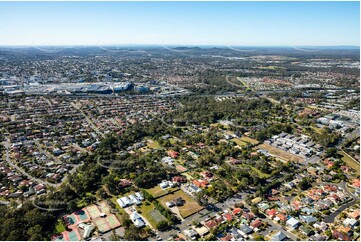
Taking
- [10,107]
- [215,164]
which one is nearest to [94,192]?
[215,164]

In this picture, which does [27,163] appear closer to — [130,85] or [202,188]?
[202,188]

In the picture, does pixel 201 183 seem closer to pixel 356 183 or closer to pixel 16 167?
pixel 356 183

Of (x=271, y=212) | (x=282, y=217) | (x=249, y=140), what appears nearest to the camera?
(x=282, y=217)

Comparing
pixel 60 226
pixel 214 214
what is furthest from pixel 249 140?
pixel 60 226

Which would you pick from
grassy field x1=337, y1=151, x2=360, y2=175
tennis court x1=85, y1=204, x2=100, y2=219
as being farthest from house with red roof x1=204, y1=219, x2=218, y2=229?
grassy field x1=337, y1=151, x2=360, y2=175

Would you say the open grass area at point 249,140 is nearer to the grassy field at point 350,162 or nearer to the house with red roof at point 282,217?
the grassy field at point 350,162

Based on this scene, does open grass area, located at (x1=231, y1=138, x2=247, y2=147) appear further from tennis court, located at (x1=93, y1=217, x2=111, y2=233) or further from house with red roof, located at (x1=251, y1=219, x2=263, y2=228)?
tennis court, located at (x1=93, y1=217, x2=111, y2=233)
